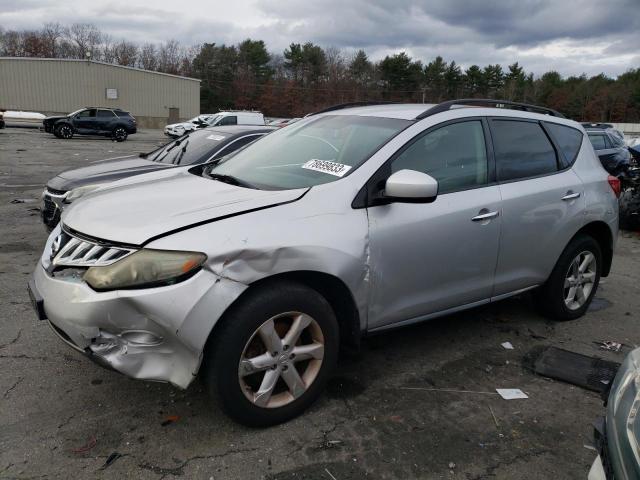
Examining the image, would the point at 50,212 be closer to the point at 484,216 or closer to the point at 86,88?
the point at 484,216

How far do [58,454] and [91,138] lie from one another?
29191 mm

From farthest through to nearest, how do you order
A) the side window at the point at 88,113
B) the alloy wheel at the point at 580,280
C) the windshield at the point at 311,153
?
the side window at the point at 88,113 → the alloy wheel at the point at 580,280 → the windshield at the point at 311,153

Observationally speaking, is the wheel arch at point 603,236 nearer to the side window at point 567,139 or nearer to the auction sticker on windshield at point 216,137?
the side window at point 567,139

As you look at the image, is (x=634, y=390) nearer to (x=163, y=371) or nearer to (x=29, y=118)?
(x=163, y=371)

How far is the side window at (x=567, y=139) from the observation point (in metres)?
4.29

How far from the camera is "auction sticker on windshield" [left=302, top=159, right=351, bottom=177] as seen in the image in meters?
3.07

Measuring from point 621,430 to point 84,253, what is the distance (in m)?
2.43

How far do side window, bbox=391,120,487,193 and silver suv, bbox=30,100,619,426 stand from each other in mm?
11

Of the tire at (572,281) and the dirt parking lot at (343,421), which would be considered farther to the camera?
the tire at (572,281)

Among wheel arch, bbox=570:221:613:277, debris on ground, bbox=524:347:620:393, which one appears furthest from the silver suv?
debris on ground, bbox=524:347:620:393

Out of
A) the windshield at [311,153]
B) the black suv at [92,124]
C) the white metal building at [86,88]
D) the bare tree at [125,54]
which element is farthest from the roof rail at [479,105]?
the bare tree at [125,54]

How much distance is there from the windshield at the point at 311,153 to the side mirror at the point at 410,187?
0.29m

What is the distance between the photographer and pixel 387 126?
134 inches

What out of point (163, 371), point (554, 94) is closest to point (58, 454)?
point (163, 371)
